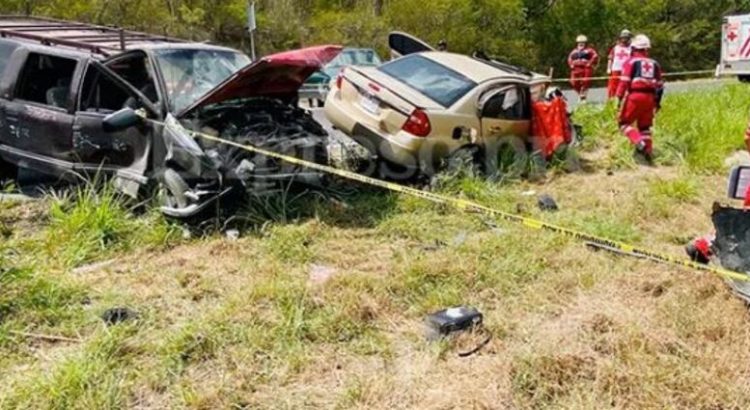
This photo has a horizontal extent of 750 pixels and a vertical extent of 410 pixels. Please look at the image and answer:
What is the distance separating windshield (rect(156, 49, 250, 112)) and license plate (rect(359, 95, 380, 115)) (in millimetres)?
1325

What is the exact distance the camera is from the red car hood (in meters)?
5.75

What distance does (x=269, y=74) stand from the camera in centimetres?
607

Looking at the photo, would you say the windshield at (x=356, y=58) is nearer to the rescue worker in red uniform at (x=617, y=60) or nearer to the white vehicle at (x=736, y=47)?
the rescue worker in red uniform at (x=617, y=60)

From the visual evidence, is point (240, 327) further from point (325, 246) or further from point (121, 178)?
point (121, 178)

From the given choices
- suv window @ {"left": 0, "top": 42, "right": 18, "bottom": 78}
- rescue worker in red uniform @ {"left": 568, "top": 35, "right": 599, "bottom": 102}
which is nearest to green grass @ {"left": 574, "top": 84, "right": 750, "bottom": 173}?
rescue worker in red uniform @ {"left": 568, "top": 35, "right": 599, "bottom": 102}

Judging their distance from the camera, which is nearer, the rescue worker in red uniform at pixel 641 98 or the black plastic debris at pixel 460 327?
the black plastic debris at pixel 460 327

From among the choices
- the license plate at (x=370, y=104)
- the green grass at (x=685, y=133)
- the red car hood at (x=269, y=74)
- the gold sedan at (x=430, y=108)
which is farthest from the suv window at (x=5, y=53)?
the green grass at (x=685, y=133)

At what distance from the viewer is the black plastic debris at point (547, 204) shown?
680 centimetres

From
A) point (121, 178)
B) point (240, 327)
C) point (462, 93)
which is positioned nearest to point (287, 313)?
point (240, 327)

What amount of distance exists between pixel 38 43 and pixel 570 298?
554cm

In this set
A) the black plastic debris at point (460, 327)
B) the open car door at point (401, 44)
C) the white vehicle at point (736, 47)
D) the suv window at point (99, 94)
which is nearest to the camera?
the black plastic debris at point (460, 327)

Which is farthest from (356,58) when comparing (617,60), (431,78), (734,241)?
(734,241)

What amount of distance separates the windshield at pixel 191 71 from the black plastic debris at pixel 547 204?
132 inches

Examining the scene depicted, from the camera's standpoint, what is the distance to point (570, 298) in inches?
175
